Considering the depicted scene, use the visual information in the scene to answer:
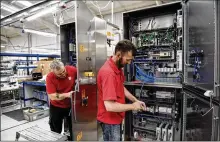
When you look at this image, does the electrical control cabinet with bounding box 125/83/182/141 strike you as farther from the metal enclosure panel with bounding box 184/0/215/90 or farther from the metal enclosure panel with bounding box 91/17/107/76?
the metal enclosure panel with bounding box 91/17/107/76

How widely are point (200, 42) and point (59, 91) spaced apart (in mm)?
2038

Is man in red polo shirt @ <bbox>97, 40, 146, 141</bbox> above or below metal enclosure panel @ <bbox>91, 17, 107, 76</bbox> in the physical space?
below

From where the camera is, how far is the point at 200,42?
1548 millimetres

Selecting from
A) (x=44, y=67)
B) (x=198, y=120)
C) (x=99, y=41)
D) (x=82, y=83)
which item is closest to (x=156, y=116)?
(x=198, y=120)

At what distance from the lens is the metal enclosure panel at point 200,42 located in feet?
4.30

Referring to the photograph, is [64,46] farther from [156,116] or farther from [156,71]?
[156,116]

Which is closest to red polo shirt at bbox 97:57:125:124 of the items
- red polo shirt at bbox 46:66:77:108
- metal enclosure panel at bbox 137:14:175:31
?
red polo shirt at bbox 46:66:77:108

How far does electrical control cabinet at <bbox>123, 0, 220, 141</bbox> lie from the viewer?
59.6 inches

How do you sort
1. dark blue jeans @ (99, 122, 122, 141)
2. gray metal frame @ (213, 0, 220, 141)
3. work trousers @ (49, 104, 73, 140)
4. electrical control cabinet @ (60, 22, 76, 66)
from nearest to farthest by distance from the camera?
gray metal frame @ (213, 0, 220, 141) → dark blue jeans @ (99, 122, 122, 141) → work trousers @ (49, 104, 73, 140) → electrical control cabinet @ (60, 22, 76, 66)

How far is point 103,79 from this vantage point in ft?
4.67

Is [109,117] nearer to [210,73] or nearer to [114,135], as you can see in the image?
[114,135]

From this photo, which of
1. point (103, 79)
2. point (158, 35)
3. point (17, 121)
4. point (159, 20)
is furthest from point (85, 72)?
point (17, 121)

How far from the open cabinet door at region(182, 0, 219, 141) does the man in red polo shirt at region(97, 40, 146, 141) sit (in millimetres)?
578

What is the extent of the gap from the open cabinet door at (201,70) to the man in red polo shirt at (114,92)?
0.58m
